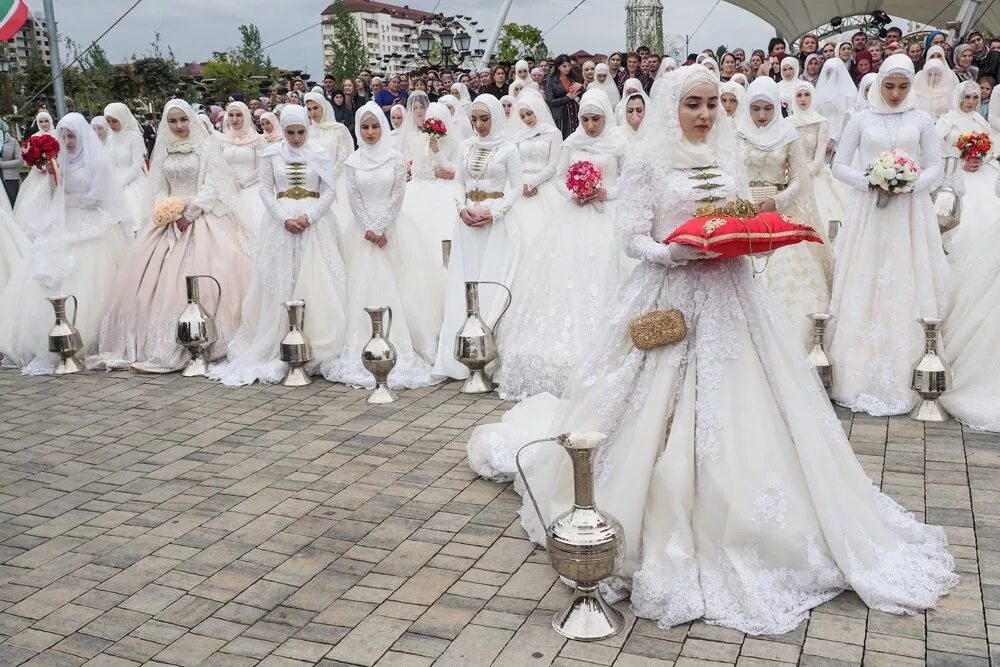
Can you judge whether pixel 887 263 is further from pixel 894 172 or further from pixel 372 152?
pixel 372 152

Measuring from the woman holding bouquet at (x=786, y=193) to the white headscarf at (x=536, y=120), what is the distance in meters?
2.34

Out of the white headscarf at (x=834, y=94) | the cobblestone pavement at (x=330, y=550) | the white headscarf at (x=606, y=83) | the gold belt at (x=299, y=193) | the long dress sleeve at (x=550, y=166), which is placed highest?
the white headscarf at (x=606, y=83)

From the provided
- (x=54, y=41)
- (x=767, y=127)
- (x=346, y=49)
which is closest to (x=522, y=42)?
(x=346, y=49)

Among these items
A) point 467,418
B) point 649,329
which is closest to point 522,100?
point 467,418

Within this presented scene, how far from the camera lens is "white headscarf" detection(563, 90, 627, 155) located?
879 cm

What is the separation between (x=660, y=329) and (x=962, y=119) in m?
9.33

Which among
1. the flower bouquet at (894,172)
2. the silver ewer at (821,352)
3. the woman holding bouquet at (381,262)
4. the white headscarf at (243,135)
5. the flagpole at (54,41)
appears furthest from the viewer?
the flagpole at (54,41)

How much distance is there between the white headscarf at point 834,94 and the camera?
560 inches

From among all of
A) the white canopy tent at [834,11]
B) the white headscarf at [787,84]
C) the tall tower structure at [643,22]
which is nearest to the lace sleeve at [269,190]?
the white headscarf at [787,84]

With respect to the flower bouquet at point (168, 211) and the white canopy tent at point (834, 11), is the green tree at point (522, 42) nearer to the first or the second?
the white canopy tent at point (834, 11)

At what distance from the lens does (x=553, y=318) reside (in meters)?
8.25

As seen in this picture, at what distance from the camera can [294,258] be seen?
9.31 metres

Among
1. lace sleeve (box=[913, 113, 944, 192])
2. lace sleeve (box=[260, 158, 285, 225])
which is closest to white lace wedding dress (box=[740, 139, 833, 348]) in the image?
lace sleeve (box=[913, 113, 944, 192])

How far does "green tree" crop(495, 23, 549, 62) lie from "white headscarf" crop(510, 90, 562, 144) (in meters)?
32.8
